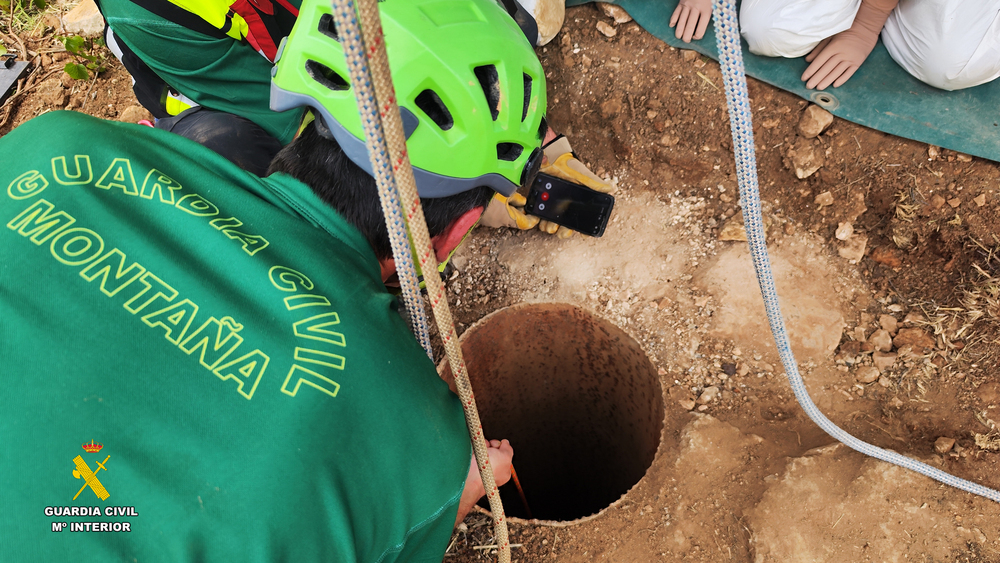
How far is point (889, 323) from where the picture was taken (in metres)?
1.82

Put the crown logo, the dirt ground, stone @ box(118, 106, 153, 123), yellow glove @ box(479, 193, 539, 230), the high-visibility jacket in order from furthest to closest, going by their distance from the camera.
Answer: stone @ box(118, 106, 153, 123)
yellow glove @ box(479, 193, 539, 230)
the high-visibility jacket
the dirt ground
the crown logo

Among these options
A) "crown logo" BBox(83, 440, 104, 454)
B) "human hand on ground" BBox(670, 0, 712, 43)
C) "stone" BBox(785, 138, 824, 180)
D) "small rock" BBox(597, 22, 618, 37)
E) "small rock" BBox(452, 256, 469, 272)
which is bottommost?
"stone" BBox(785, 138, 824, 180)

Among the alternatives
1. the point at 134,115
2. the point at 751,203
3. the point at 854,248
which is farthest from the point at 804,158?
the point at 134,115

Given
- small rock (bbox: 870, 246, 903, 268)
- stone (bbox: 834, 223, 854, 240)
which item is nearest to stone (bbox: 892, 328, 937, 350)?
small rock (bbox: 870, 246, 903, 268)

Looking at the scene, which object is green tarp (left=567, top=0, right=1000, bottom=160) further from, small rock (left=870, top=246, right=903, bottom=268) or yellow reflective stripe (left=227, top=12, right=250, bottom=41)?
yellow reflective stripe (left=227, top=12, right=250, bottom=41)

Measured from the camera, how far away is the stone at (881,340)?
1774 mm

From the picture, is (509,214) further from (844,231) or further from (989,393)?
(989,393)

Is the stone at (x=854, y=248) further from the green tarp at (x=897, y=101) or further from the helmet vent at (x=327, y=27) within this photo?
the helmet vent at (x=327, y=27)

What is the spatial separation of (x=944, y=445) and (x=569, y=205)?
136cm

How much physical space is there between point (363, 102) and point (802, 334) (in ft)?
5.59

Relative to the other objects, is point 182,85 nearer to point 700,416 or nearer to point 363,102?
point 363,102

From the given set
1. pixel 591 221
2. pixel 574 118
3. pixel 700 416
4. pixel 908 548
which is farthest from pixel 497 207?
pixel 908 548

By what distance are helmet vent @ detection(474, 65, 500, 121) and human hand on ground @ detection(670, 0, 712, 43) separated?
1218mm

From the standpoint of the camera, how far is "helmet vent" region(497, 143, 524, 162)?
1.33m
